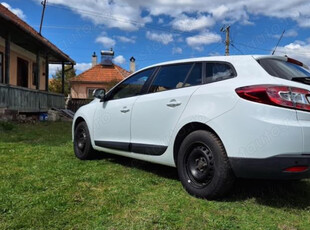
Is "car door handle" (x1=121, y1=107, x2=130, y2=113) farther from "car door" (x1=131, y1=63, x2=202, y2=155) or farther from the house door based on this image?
the house door

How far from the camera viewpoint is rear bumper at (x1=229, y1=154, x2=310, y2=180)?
293 centimetres

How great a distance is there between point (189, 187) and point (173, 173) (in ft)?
3.68

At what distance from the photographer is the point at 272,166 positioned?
2.96m

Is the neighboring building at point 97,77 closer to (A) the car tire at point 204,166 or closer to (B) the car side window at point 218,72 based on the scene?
(B) the car side window at point 218,72

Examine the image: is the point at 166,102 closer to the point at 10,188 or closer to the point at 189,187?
the point at 189,187

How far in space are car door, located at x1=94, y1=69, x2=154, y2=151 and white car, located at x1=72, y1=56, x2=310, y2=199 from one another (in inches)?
1.0

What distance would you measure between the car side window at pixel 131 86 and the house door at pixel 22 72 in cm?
1400

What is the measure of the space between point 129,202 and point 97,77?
34.4m

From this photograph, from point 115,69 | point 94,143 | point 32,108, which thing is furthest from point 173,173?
point 115,69

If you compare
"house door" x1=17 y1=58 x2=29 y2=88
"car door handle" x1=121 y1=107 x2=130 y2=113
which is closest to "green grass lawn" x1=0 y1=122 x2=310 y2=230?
"car door handle" x1=121 y1=107 x2=130 y2=113

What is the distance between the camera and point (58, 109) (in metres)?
18.0

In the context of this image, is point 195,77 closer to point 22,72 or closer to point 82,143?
point 82,143

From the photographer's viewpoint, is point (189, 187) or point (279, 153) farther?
point (189, 187)

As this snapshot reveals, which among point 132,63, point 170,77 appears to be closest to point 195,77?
point 170,77
